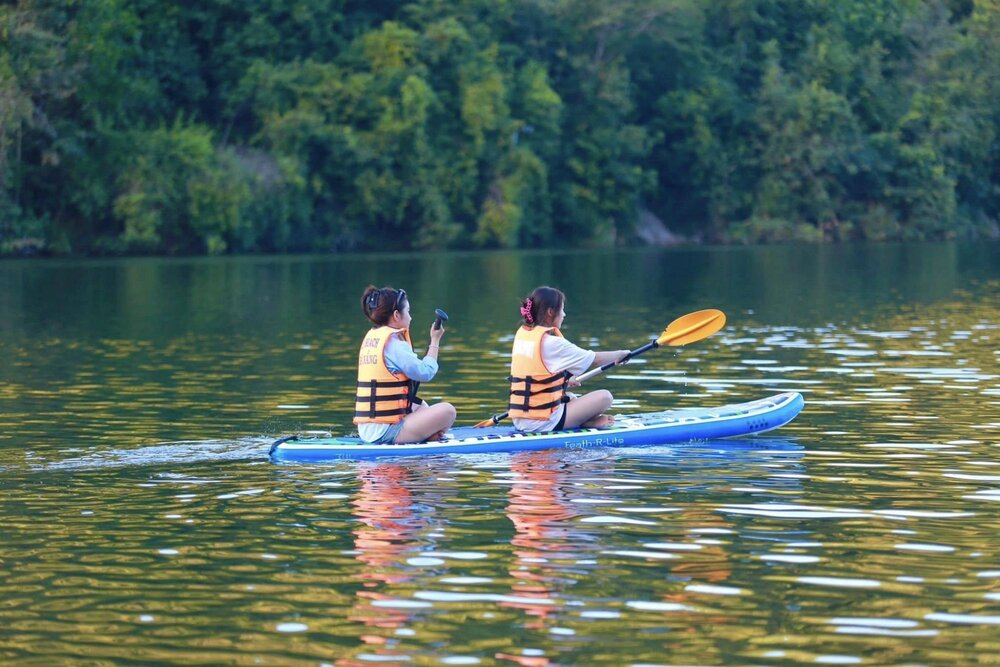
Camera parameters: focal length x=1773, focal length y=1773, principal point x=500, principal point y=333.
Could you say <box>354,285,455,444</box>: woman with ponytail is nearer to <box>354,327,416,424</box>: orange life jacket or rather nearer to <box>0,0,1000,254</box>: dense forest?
<box>354,327,416,424</box>: orange life jacket

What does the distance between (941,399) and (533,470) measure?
571 centimetres

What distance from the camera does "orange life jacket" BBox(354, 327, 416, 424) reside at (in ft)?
41.8

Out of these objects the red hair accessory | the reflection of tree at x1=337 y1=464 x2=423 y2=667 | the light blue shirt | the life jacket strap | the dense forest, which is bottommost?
the reflection of tree at x1=337 y1=464 x2=423 y2=667

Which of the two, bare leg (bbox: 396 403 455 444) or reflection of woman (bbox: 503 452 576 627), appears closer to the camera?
reflection of woman (bbox: 503 452 576 627)

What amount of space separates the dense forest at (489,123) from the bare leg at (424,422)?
40031mm

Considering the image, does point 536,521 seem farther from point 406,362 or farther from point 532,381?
point 532,381

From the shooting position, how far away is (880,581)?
28.5 feet

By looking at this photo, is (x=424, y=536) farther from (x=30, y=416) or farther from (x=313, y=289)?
(x=313, y=289)

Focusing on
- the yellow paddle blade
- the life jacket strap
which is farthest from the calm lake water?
the yellow paddle blade

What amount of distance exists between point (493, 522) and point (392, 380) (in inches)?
109

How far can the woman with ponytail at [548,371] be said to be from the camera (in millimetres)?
13156

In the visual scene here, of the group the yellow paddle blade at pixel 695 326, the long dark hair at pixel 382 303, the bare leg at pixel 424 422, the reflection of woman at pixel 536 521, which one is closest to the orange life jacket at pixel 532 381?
the reflection of woman at pixel 536 521

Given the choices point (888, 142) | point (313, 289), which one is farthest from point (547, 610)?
point (888, 142)

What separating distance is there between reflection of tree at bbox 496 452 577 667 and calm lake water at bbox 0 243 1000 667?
28mm
